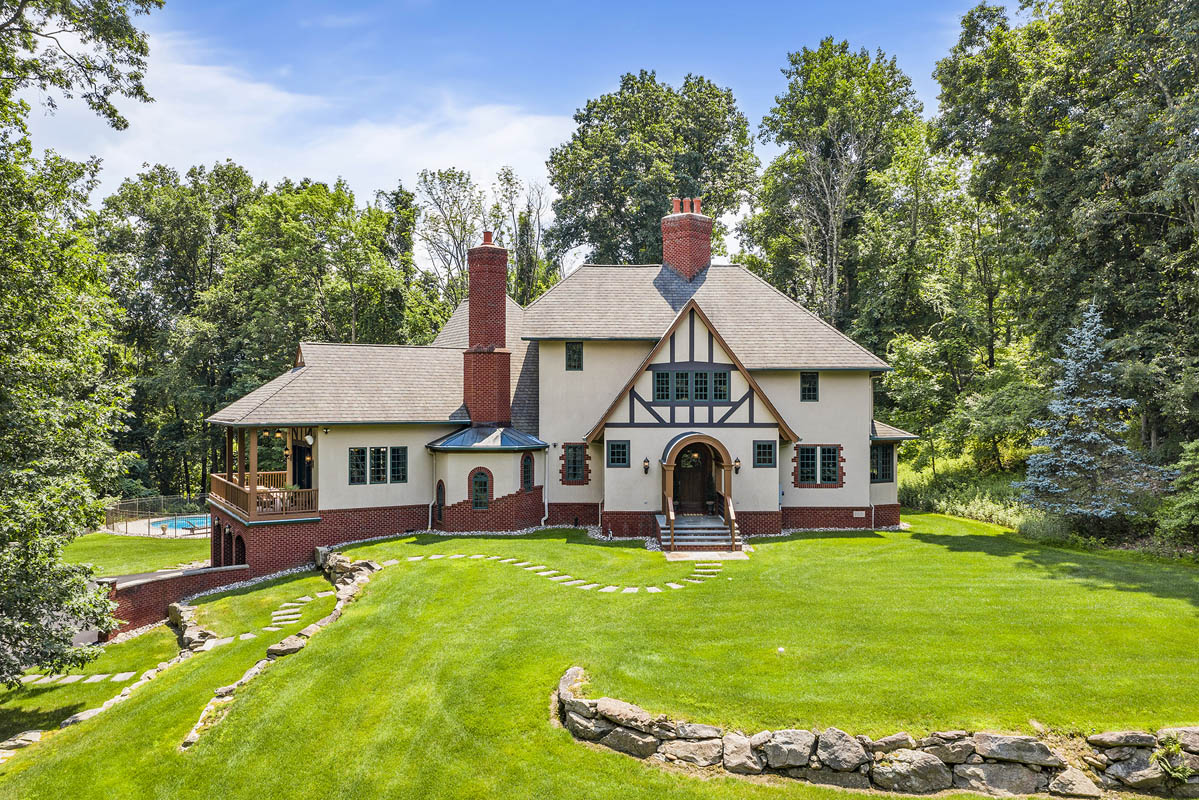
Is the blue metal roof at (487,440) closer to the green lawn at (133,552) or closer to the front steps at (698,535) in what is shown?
the front steps at (698,535)

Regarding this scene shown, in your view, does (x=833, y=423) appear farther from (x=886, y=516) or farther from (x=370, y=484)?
(x=370, y=484)

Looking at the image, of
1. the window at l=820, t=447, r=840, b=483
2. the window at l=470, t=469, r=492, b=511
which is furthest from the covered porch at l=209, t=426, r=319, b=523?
the window at l=820, t=447, r=840, b=483

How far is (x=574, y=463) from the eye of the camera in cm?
2302

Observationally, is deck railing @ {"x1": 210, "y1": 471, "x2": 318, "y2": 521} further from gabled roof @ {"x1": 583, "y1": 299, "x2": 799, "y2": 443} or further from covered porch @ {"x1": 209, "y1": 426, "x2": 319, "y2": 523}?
gabled roof @ {"x1": 583, "y1": 299, "x2": 799, "y2": 443}

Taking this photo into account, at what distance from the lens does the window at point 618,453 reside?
827 inches

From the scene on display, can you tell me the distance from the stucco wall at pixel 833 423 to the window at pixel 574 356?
6536 millimetres

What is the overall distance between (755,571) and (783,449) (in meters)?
7.21

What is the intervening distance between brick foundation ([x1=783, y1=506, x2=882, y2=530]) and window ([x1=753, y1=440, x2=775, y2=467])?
2.56 m

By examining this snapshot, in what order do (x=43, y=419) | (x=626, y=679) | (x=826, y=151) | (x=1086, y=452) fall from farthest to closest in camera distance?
(x=826, y=151)
(x=1086, y=452)
(x=43, y=419)
(x=626, y=679)

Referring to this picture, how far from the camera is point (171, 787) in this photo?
28.2ft

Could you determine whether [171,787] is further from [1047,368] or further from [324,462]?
[1047,368]

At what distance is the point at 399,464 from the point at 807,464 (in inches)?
557

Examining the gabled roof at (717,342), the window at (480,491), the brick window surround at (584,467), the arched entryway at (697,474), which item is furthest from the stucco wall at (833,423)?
the window at (480,491)

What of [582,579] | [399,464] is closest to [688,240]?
[399,464]
